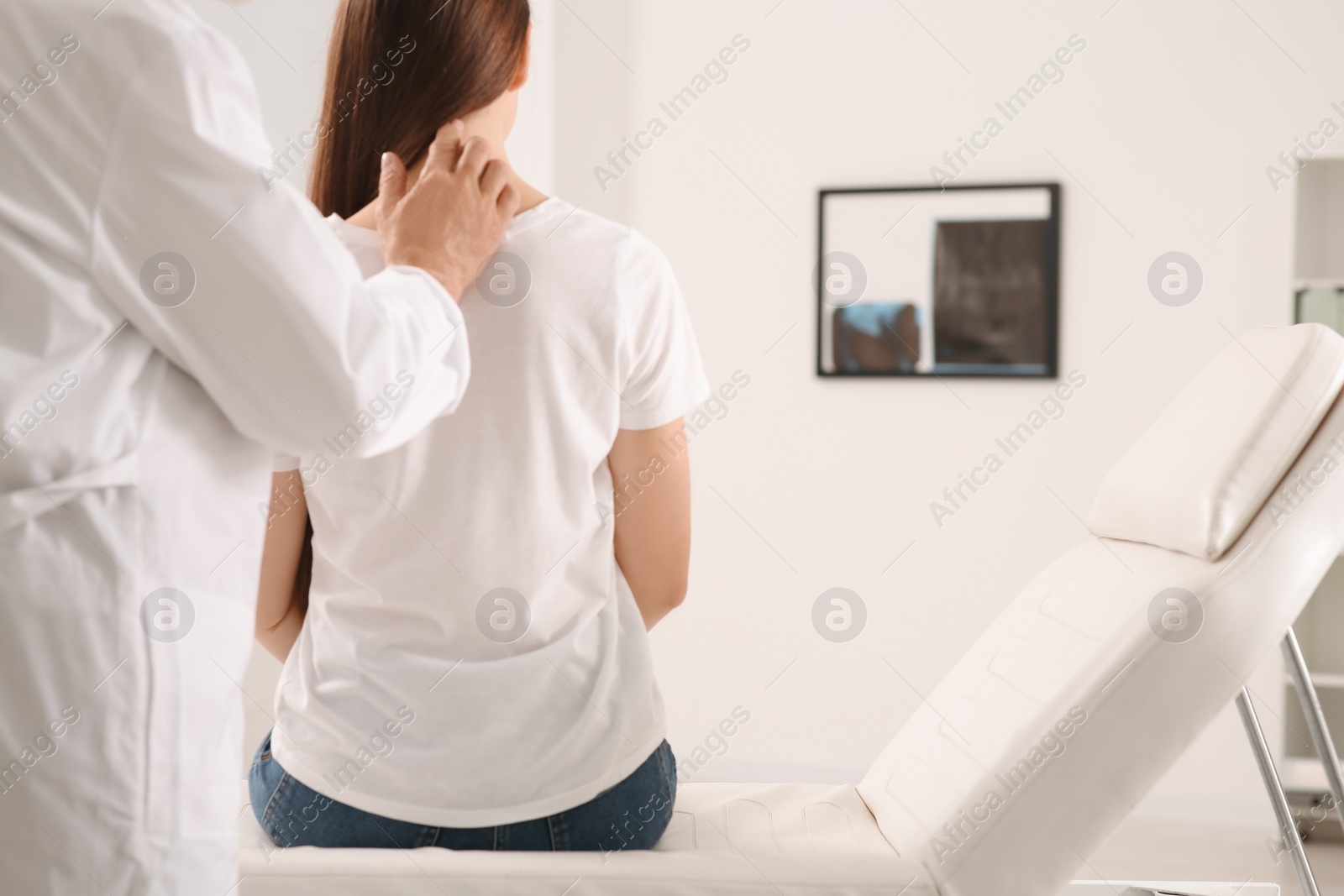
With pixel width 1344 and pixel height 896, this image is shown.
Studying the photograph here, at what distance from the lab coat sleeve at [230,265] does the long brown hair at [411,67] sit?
0.99ft

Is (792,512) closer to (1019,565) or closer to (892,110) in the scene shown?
(1019,565)

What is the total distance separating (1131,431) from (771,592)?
3.65ft

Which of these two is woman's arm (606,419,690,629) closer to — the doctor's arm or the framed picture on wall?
the doctor's arm

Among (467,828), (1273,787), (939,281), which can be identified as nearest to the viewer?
(467,828)

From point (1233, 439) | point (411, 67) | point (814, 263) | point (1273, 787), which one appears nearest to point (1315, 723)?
point (1273, 787)

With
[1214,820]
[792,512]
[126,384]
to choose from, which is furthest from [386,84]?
[1214,820]

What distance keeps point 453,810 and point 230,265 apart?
557mm

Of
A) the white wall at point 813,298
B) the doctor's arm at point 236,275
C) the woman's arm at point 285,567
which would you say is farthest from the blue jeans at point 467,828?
the white wall at point 813,298

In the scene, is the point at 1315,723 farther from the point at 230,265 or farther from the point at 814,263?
the point at 814,263

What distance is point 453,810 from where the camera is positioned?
950 mm

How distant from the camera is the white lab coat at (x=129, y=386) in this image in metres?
0.59

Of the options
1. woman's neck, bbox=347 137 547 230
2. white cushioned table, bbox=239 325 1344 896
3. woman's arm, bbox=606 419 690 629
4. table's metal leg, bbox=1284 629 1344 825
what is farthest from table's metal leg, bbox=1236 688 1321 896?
woman's neck, bbox=347 137 547 230

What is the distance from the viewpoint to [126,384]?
61cm

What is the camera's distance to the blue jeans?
0.97 m
